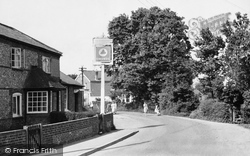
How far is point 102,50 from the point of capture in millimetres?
20812

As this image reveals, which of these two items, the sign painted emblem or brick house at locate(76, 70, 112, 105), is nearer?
the sign painted emblem

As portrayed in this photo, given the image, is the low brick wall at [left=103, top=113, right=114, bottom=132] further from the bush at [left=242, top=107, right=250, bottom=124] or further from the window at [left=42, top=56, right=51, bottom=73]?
the bush at [left=242, top=107, right=250, bottom=124]

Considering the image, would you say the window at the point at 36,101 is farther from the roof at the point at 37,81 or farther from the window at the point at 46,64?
the window at the point at 46,64

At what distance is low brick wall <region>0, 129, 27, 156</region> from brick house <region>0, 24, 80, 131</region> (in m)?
9.93

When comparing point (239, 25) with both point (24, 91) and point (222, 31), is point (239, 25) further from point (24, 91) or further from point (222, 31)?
point (24, 91)

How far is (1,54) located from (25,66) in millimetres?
3026

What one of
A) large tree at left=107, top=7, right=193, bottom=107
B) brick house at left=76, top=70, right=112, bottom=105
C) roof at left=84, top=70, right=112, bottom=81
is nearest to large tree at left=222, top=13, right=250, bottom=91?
large tree at left=107, top=7, right=193, bottom=107

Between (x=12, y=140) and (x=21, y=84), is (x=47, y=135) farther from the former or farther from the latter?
(x=21, y=84)

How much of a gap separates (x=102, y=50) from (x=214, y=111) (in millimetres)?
16984

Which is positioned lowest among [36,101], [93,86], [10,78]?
[36,101]

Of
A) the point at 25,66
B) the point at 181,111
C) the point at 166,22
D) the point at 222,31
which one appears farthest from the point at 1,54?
the point at 166,22

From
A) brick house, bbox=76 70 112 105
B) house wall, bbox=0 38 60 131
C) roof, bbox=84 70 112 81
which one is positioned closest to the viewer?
house wall, bbox=0 38 60 131

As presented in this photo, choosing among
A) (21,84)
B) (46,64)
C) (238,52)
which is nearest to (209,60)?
(238,52)

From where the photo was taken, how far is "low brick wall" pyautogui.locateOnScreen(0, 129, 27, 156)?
10.8 meters
